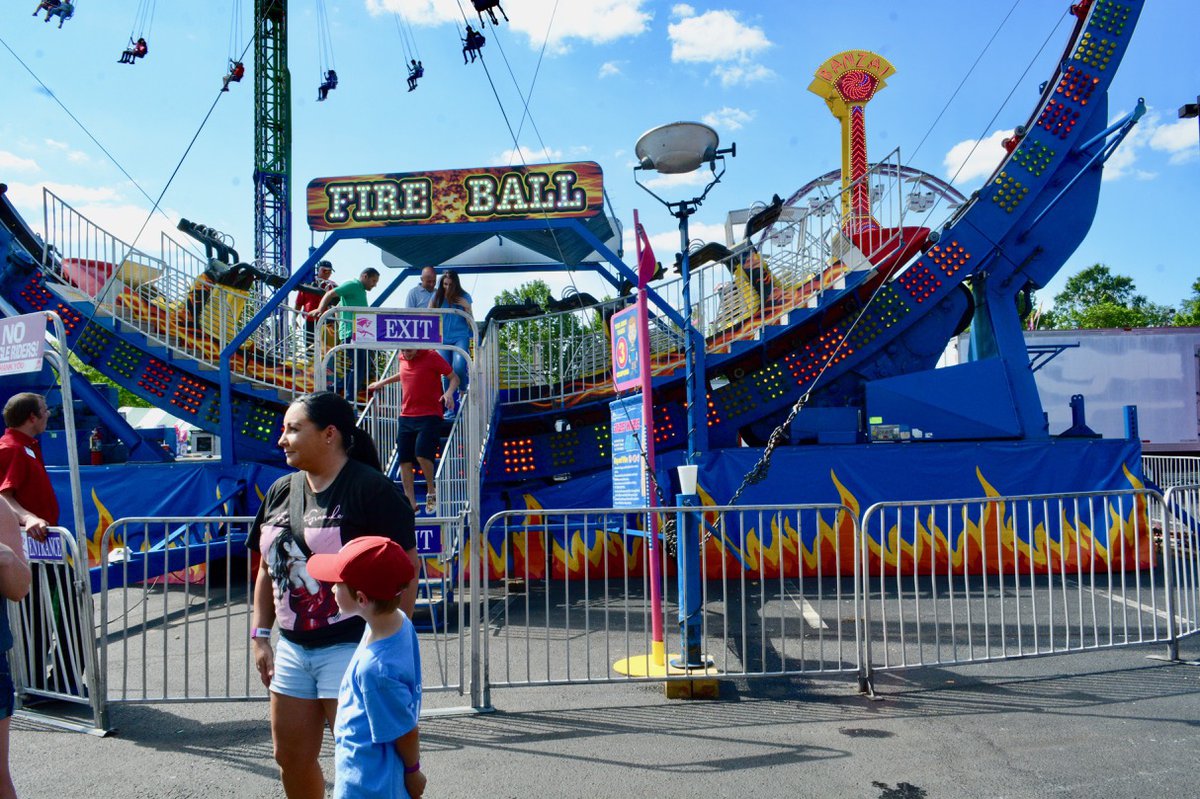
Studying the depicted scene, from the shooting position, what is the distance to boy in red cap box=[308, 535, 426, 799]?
2.25 meters

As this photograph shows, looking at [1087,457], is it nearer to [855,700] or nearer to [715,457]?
[715,457]

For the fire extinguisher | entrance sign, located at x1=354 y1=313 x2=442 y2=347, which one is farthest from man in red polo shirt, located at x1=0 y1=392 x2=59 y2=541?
the fire extinguisher

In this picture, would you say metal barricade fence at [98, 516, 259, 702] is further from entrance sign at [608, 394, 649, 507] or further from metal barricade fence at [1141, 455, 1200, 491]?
metal barricade fence at [1141, 455, 1200, 491]

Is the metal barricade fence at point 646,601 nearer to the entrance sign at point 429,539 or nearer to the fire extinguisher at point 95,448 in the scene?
the entrance sign at point 429,539

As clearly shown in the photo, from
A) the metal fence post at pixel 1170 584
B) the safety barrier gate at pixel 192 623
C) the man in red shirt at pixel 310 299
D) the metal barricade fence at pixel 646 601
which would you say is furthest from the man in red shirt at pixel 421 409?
the metal fence post at pixel 1170 584

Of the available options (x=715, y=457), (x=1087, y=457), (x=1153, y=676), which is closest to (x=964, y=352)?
(x=1087, y=457)

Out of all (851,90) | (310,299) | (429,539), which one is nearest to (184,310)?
(310,299)

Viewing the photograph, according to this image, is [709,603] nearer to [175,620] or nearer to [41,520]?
[175,620]

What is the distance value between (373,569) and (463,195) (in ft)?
24.0

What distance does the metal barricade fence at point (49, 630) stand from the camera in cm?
483

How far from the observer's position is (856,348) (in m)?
10.1

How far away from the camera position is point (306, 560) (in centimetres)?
289

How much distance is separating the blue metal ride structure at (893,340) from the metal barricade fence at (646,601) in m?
1.51

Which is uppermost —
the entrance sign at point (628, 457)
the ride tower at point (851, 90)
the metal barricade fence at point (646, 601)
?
the ride tower at point (851, 90)
